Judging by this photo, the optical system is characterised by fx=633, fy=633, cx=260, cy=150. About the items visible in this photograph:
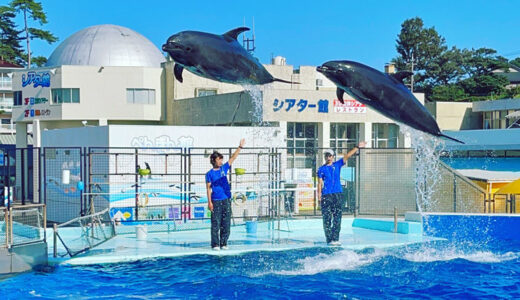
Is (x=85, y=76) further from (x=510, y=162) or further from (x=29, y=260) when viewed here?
(x=29, y=260)

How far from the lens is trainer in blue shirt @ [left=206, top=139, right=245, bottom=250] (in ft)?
37.1

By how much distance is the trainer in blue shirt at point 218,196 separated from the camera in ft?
37.1

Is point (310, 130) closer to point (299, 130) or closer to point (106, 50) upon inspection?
point (299, 130)

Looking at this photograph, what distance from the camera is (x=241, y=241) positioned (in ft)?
43.1

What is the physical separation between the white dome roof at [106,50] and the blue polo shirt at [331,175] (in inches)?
1328

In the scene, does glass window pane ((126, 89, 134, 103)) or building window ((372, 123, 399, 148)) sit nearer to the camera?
building window ((372, 123, 399, 148))

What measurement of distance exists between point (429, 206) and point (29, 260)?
33.3 feet

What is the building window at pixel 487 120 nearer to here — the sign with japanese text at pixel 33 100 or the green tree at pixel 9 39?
the sign with japanese text at pixel 33 100

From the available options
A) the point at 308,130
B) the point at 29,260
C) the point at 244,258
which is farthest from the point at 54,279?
the point at 308,130

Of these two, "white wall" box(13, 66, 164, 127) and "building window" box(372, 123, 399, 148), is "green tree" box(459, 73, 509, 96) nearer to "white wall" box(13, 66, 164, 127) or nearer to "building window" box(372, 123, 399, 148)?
"building window" box(372, 123, 399, 148)

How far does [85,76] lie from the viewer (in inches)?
1582

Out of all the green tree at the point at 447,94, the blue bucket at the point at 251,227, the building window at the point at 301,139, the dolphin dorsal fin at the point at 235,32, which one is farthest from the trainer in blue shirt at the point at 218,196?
the green tree at the point at 447,94

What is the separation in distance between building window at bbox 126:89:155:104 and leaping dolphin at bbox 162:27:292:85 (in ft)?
108

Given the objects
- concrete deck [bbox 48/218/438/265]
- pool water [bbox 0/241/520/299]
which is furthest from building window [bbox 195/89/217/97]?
pool water [bbox 0/241/520/299]
